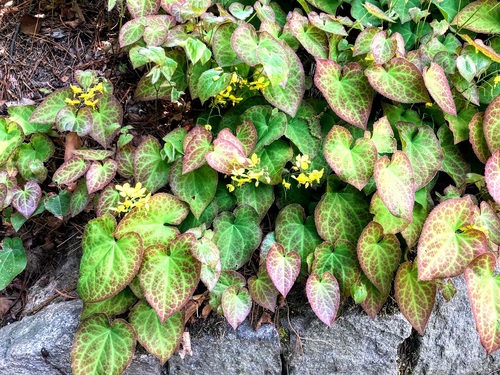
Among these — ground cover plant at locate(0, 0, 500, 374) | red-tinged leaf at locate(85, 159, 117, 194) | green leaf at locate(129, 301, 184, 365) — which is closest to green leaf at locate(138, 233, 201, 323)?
ground cover plant at locate(0, 0, 500, 374)

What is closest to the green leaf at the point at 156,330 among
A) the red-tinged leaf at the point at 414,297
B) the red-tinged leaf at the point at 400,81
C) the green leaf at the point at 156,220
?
the green leaf at the point at 156,220

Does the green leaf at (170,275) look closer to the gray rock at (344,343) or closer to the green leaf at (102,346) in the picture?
the green leaf at (102,346)

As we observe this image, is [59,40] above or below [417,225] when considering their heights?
above

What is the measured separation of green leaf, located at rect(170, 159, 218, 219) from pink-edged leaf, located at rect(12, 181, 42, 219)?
0.59m

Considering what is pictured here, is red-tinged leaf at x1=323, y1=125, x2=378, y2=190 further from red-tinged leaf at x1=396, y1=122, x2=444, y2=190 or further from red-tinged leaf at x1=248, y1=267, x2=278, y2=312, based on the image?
red-tinged leaf at x1=248, y1=267, x2=278, y2=312

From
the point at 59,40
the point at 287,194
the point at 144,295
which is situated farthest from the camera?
the point at 59,40

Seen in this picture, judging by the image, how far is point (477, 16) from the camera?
216cm

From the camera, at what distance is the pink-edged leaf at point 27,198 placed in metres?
1.92

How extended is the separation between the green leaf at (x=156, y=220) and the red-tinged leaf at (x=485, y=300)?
1082 millimetres

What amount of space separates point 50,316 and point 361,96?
5.19 ft

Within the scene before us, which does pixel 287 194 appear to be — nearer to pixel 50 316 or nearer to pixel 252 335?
pixel 252 335

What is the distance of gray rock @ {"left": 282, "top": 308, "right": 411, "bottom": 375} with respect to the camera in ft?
6.31

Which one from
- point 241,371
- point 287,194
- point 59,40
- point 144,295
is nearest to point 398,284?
point 287,194

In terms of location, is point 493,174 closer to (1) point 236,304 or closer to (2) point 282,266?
(2) point 282,266
